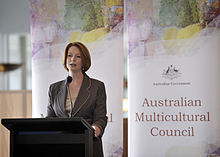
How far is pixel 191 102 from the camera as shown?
12.7 feet

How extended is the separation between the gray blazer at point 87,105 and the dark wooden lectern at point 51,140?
1.78 ft

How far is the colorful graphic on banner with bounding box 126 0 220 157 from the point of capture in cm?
384

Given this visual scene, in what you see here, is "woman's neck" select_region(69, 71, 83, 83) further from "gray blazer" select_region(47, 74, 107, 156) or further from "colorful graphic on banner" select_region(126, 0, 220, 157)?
"colorful graphic on banner" select_region(126, 0, 220, 157)

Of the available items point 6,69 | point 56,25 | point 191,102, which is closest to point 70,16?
point 56,25

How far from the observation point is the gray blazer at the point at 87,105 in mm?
3207

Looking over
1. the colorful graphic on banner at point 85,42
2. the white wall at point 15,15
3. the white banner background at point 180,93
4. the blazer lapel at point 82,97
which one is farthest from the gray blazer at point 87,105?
the white wall at point 15,15

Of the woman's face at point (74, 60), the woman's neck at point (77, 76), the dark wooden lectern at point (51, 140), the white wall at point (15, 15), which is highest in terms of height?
the white wall at point (15, 15)

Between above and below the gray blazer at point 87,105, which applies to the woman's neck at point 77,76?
above

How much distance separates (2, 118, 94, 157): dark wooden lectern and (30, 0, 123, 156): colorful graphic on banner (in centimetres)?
137

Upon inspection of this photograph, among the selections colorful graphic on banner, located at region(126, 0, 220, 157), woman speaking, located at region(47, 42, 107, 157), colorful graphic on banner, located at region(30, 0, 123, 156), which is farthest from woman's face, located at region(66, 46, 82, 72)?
colorful graphic on banner, located at region(126, 0, 220, 157)

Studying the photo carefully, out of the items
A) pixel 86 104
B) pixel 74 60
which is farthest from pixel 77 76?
pixel 86 104

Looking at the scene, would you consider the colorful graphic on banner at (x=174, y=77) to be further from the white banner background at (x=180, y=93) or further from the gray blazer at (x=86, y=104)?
the gray blazer at (x=86, y=104)

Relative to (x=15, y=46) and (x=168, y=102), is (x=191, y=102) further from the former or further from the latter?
(x=15, y=46)

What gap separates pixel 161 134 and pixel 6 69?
353 centimetres
